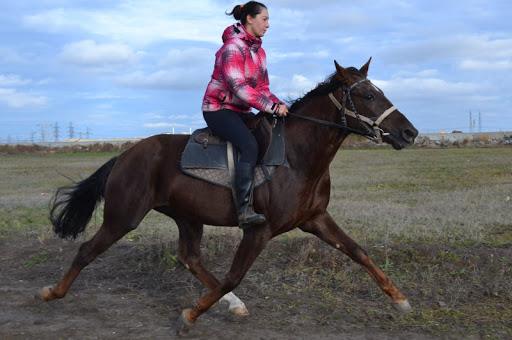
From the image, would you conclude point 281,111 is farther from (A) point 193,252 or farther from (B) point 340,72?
(A) point 193,252

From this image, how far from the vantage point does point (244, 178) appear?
19.3 ft

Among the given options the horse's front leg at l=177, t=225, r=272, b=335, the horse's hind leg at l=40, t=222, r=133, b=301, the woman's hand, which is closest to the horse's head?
the woman's hand

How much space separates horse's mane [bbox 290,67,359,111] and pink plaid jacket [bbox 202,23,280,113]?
7.9 inches

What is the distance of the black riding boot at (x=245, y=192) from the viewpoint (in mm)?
5859

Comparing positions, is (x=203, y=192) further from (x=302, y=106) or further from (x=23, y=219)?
(x=23, y=219)

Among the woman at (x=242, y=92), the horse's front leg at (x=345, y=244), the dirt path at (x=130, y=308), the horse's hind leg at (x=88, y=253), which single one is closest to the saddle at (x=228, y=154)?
the woman at (x=242, y=92)

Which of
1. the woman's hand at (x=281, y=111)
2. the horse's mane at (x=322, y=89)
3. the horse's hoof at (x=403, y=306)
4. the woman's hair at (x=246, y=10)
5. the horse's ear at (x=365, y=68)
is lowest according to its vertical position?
the horse's hoof at (x=403, y=306)

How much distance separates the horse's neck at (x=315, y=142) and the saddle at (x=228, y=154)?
12 centimetres

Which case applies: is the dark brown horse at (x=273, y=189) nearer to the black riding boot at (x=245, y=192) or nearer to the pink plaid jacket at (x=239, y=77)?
the black riding boot at (x=245, y=192)

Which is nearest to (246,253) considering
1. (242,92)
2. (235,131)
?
(235,131)

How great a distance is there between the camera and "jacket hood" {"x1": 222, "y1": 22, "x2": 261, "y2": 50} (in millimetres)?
6168

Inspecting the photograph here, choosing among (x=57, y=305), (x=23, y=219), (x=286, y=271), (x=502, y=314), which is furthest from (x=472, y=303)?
(x=23, y=219)

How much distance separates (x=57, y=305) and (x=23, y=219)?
252 inches

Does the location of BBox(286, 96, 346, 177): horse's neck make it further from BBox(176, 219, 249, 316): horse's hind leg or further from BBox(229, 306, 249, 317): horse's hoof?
BBox(176, 219, 249, 316): horse's hind leg
